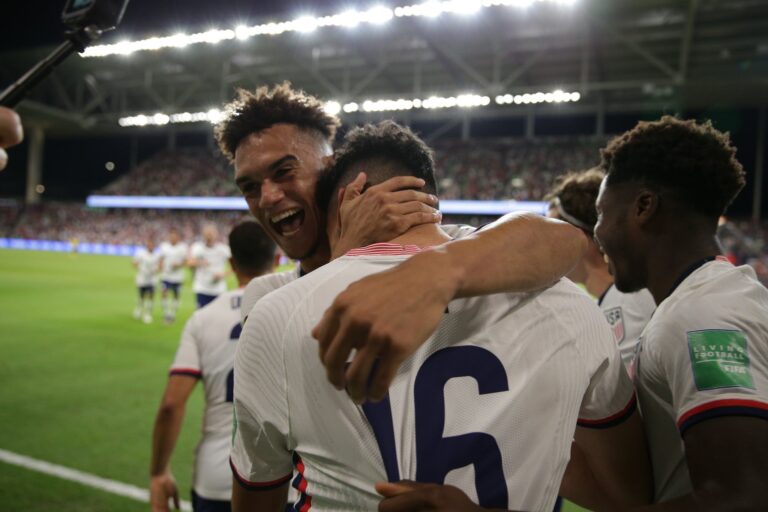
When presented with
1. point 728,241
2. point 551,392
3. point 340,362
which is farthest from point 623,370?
point 728,241

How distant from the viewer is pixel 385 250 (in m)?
1.11

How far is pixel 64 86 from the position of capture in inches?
1280

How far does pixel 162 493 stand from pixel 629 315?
2435mm

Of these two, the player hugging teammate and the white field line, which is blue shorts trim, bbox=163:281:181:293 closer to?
the white field line

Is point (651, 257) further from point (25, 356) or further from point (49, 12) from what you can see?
point (25, 356)

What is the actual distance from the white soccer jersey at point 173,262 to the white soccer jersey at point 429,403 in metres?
11.0

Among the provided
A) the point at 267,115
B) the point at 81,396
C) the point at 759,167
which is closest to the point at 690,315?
the point at 267,115

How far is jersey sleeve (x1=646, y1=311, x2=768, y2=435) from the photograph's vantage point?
4.08 feet

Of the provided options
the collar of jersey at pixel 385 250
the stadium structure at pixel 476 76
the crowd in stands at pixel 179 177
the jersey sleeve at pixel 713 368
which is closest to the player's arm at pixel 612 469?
the jersey sleeve at pixel 713 368

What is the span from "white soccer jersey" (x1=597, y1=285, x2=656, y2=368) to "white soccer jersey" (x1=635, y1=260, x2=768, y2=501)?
3.15ft

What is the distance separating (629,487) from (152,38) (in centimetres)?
2406

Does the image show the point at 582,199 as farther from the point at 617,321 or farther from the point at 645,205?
the point at 645,205

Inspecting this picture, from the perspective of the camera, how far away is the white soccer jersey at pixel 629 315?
2.54m

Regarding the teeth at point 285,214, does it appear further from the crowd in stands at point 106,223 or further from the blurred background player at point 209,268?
the crowd in stands at point 106,223
